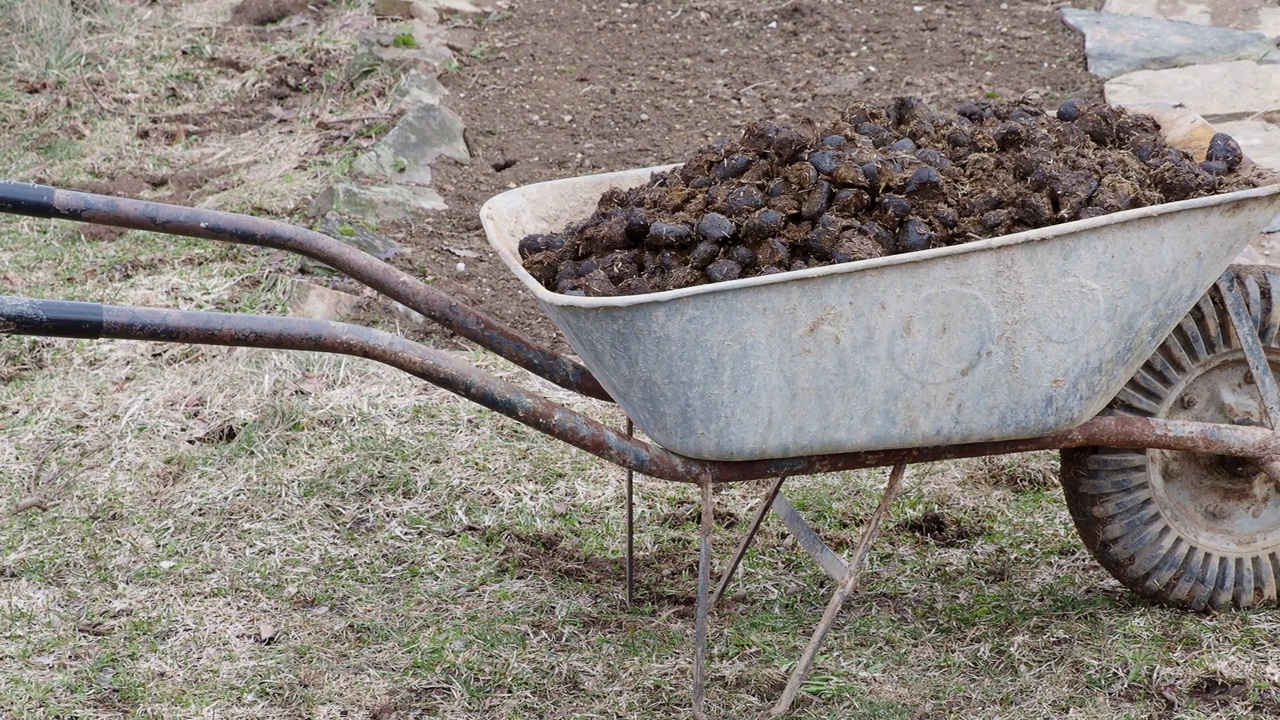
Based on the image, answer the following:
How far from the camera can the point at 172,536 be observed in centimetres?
318

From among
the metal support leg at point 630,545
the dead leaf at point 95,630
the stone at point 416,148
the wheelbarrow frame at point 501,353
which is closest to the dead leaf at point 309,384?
the dead leaf at point 95,630

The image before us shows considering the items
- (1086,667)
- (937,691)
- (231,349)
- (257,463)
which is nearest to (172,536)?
(257,463)

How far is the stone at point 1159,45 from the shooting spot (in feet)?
16.0

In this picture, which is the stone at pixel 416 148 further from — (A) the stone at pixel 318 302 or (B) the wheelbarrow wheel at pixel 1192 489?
(B) the wheelbarrow wheel at pixel 1192 489

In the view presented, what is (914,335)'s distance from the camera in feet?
6.68

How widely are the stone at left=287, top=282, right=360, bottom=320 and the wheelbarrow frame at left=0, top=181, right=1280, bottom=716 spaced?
5.25 ft

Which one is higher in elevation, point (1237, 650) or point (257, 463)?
point (1237, 650)

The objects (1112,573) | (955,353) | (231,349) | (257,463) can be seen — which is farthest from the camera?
(231,349)

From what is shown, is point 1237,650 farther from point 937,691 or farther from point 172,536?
point 172,536

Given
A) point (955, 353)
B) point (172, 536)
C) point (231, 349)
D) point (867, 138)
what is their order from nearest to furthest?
point (955, 353) → point (867, 138) → point (172, 536) → point (231, 349)

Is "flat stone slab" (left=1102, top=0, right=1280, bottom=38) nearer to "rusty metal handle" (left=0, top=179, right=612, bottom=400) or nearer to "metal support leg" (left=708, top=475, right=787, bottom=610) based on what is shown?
"metal support leg" (left=708, top=475, right=787, bottom=610)

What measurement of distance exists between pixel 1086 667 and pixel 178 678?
6.43 feet

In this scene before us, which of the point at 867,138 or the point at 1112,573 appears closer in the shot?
the point at 867,138

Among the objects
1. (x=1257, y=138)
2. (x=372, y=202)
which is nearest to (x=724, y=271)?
(x=372, y=202)
